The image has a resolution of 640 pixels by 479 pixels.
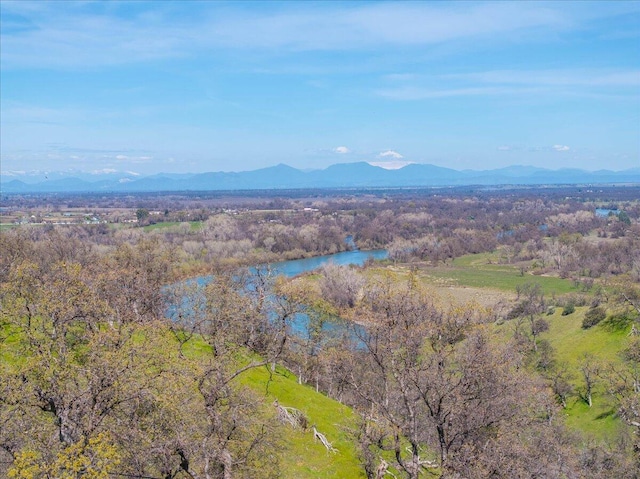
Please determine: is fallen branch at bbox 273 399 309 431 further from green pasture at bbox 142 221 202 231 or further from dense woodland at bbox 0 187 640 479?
green pasture at bbox 142 221 202 231

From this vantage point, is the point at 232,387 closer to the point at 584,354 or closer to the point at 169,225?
the point at 584,354

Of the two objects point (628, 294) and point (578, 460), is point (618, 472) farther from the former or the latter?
point (628, 294)

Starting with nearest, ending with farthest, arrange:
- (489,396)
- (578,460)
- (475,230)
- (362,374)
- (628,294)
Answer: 1. (489,396)
2. (578,460)
3. (362,374)
4. (628,294)
5. (475,230)

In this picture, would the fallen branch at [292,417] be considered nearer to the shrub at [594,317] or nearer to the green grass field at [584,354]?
the green grass field at [584,354]

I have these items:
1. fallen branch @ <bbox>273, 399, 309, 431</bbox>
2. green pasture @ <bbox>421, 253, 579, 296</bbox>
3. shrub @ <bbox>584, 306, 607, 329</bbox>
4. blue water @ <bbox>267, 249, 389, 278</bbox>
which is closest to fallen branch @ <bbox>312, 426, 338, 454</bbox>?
fallen branch @ <bbox>273, 399, 309, 431</bbox>

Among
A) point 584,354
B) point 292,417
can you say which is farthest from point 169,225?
point 292,417

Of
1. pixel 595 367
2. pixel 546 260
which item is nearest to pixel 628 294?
pixel 595 367

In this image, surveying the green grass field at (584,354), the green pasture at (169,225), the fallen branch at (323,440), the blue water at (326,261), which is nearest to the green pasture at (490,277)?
the blue water at (326,261)

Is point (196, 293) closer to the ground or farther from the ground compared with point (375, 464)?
farther from the ground
